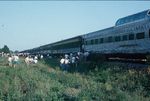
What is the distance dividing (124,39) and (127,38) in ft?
1.65

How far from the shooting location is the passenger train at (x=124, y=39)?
19.8 meters

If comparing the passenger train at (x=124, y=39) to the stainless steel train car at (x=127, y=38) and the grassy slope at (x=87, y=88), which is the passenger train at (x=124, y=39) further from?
the grassy slope at (x=87, y=88)

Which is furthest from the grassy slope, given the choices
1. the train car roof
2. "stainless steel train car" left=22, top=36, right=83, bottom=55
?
"stainless steel train car" left=22, top=36, right=83, bottom=55

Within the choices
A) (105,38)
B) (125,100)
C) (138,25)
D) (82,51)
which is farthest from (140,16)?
(82,51)

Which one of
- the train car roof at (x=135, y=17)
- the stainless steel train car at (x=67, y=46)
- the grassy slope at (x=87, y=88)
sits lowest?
the grassy slope at (x=87, y=88)

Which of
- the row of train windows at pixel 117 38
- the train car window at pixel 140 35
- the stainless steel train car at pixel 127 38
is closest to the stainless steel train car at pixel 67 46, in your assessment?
the row of train windows at pixel 117 38

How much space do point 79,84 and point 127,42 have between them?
5981 mm

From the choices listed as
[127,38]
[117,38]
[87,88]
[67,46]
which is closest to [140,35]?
[127,38]

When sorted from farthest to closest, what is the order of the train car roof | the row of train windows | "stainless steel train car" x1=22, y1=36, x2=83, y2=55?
"stainless steel train car" x1=22, y1=36, x2=83, y2=55, the train car roof, the row of train windows

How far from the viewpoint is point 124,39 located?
22.5m

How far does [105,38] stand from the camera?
86.2 feet

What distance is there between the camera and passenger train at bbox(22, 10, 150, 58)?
65.0 feet

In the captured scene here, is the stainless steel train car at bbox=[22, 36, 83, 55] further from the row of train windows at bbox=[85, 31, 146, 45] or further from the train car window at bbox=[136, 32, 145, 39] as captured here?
the train car window at bbox=[136, 32, 145, 39]

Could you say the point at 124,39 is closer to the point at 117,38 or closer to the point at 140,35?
the point at 117,38
